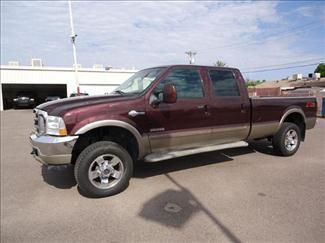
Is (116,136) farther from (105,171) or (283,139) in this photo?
(283,139)

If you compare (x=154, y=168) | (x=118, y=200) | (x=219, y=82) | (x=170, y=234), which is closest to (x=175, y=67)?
→ (x=219, y=82)

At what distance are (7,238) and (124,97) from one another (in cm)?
242

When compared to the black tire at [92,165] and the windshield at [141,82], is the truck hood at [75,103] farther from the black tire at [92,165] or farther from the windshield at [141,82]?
the black tire at [92,165]

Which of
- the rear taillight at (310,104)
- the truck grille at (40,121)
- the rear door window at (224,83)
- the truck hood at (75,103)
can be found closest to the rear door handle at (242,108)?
the rear door window at (224,83)

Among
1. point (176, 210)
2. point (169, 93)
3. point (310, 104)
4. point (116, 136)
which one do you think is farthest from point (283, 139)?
point (116, 136)

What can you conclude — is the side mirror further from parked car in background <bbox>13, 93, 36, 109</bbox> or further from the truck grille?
parked car in background <bbox>13, 93, 36, 109</bbox>

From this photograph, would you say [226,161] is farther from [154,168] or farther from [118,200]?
[118,200]

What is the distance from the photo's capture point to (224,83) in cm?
534

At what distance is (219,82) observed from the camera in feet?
17.2

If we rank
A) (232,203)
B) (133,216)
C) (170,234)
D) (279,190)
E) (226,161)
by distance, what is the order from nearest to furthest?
(170,234) → (133,216) → (232,203) → (279,190) → (226,161)

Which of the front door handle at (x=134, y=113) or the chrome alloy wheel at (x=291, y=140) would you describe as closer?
the front door handle at (x=134, y=113)

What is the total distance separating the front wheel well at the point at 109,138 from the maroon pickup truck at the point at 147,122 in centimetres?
2

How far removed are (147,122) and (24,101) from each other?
27.9 metres

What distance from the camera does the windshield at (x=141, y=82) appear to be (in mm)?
4652
